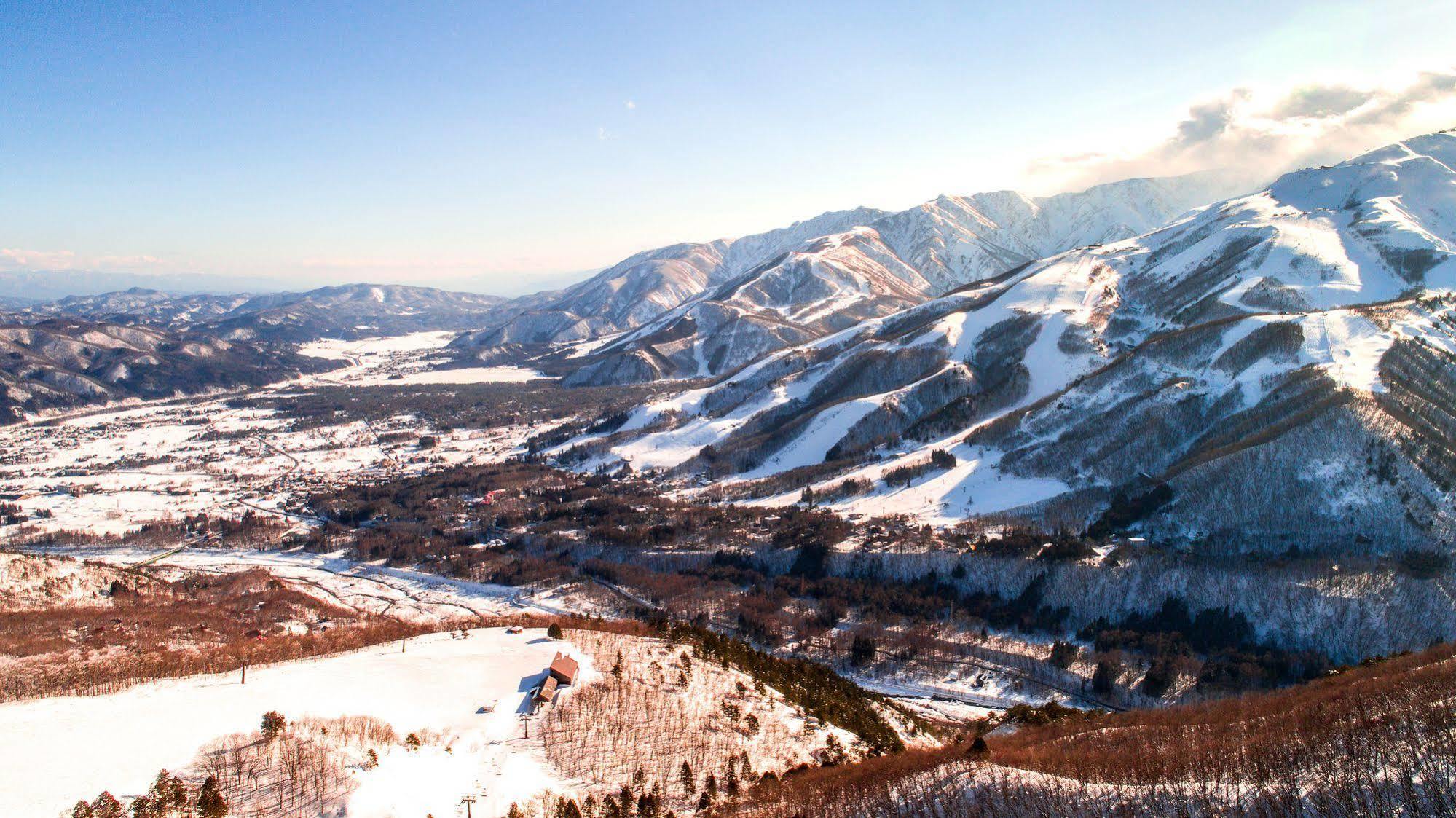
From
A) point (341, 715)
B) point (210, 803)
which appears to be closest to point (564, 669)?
point (341, 715)

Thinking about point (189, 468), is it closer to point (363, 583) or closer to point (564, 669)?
point (363, 583)

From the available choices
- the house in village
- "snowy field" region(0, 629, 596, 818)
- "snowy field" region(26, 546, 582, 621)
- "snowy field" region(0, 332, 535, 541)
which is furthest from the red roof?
"snowy field" region(0, 332, 535, 541)

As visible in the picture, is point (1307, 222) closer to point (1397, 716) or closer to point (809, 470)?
point (809, 470)

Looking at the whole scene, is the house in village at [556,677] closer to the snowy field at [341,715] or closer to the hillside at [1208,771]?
the snowy field at [341,715]

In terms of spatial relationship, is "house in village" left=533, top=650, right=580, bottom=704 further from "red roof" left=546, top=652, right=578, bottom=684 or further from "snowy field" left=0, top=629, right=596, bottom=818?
"snowy field" left=0, top=629, right=596, bottom=818

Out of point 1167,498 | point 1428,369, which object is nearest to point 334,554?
point 1167,498

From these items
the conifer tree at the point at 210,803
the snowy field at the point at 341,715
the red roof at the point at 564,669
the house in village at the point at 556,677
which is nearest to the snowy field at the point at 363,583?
the snowy field at the point at 341,715
